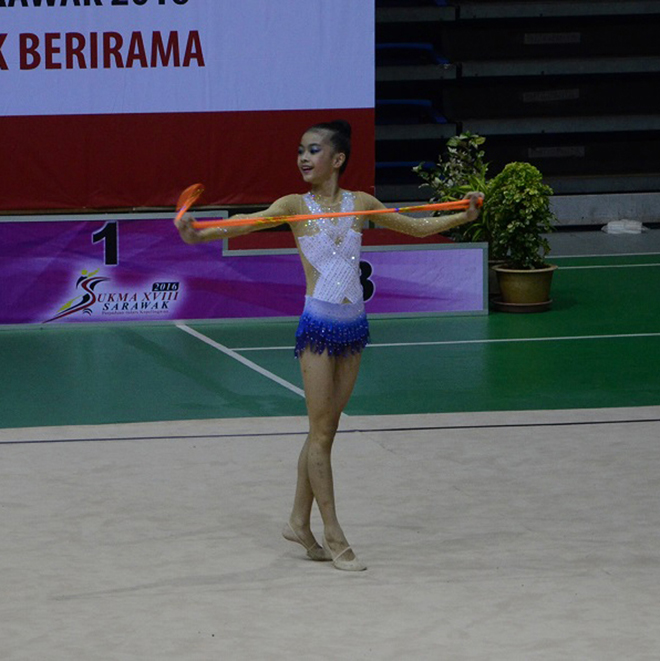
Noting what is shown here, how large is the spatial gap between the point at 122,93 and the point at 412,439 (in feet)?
15.3

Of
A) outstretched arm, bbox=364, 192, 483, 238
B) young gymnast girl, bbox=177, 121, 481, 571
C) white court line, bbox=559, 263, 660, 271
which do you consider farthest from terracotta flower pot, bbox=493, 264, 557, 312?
young gymnast girl, bbox=177, 121, 481, 571

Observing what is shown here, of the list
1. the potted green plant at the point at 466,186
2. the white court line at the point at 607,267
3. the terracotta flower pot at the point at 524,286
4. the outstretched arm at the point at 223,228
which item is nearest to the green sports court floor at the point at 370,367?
the terracotta flower pot at the point at 524,286

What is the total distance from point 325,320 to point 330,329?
0.04 meters

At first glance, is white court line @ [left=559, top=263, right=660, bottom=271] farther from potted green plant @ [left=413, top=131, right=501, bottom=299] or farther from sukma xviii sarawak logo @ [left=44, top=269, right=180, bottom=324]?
sukma xviii sarawak logo @ [left=44, top=269, right=180, bottom=324]

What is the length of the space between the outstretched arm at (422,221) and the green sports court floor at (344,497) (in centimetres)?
124

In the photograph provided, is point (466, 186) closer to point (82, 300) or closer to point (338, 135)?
point (82, 300)

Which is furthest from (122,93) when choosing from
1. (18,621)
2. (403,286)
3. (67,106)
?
(18,621)

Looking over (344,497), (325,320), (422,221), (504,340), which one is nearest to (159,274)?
(504,340)

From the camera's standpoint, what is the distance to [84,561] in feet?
18.1

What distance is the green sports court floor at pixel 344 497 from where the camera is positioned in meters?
4.75

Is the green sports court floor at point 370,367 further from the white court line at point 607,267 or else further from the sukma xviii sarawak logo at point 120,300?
the white court line at point 607,267

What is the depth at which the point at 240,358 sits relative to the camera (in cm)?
984

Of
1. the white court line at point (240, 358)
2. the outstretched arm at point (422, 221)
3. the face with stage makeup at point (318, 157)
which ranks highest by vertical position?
the face with stage makeup at point (318, 157)

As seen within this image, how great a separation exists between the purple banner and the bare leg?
5522 millimetres
